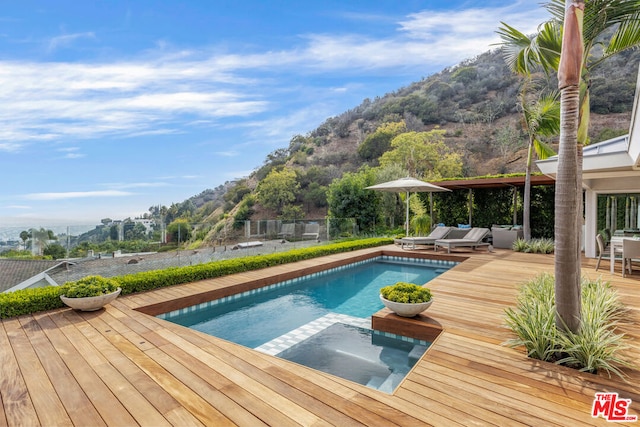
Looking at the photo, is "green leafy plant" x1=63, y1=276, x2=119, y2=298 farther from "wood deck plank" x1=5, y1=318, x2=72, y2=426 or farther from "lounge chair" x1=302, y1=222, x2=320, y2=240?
"lounge chair" x1=302, y1=222, x2=320, y2=240

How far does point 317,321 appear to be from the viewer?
17.6 ft

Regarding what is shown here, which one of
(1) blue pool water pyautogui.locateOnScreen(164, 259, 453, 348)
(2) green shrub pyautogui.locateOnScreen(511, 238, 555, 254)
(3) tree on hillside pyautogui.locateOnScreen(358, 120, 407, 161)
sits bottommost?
(1) blue pool water pyautogui.locateOnScreen(164, 259, 453, 348)

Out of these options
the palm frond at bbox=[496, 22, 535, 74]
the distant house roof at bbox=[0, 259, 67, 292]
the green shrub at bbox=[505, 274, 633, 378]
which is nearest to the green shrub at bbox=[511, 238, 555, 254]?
the palm frond at bbox=[496, 22, 535, 74]

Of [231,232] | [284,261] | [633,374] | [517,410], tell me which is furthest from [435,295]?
[231,232]

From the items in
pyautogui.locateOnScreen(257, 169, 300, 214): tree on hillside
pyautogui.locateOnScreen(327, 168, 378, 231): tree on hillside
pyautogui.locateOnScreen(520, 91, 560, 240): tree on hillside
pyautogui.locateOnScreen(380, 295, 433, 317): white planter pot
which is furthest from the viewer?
pyautogui.locateOnScreen(257, 169, 300, 214): tree on hillside

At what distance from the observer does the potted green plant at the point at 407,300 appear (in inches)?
165

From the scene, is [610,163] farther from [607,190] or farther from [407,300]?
[407,300]

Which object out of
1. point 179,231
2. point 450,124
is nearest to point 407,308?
point 179,231

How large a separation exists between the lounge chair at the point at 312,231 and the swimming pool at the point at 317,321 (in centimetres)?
249

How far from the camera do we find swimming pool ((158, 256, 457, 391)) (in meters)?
3.95

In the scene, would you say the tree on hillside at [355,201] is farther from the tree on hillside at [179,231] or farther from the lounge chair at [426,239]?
the tree on hillside at [179,231]

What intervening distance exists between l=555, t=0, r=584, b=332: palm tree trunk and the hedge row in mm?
6054

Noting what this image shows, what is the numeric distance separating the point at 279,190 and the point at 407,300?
27.4 m

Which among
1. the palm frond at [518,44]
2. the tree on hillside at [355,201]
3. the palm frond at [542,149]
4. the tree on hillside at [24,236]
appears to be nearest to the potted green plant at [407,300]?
the palm frond at [518,44]
